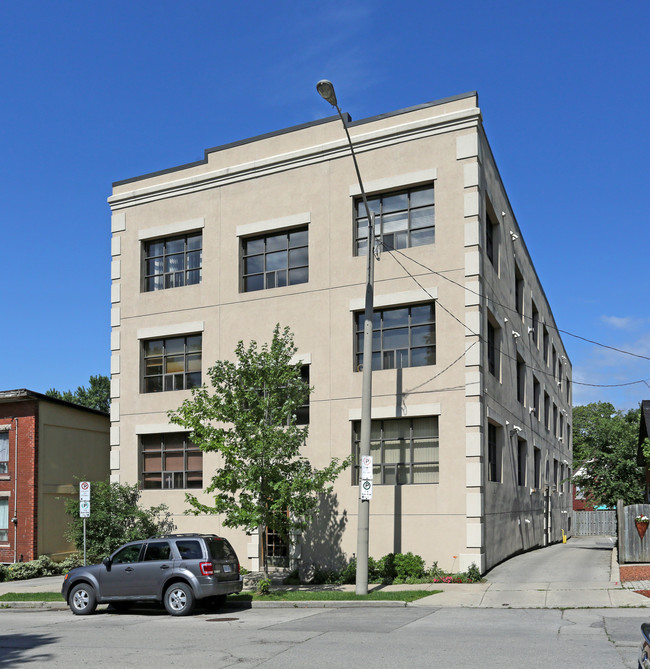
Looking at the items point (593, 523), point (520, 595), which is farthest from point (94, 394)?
point (520, 595)

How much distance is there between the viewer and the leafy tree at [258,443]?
66.5ft

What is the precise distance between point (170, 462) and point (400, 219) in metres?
11.1

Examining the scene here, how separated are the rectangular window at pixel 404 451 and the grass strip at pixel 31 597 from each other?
873 cm

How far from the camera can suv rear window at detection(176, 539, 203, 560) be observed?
17938 millimetres

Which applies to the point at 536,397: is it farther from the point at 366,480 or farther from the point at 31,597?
the point at 31,597

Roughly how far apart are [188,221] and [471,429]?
12255mm

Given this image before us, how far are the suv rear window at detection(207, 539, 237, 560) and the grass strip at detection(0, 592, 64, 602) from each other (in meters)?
5.45

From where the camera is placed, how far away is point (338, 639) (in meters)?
13.4

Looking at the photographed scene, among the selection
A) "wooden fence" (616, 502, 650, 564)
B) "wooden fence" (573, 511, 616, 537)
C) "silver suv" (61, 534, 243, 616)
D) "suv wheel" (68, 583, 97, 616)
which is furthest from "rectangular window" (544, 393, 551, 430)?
"suv wheel" (68, 583, 97, 616)

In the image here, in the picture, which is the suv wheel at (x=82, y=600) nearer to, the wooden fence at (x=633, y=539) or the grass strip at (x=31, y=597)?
the grass strip at (x=31, y=597)

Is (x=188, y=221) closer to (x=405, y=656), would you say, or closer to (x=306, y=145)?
(x=306, y=145)

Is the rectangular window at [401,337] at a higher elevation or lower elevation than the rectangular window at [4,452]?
higher

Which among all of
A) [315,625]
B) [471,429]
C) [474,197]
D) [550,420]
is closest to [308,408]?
[471,429]

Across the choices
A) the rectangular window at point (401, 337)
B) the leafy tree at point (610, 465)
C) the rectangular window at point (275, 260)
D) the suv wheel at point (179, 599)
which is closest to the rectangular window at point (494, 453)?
the rectangular window at point (401, 337)
